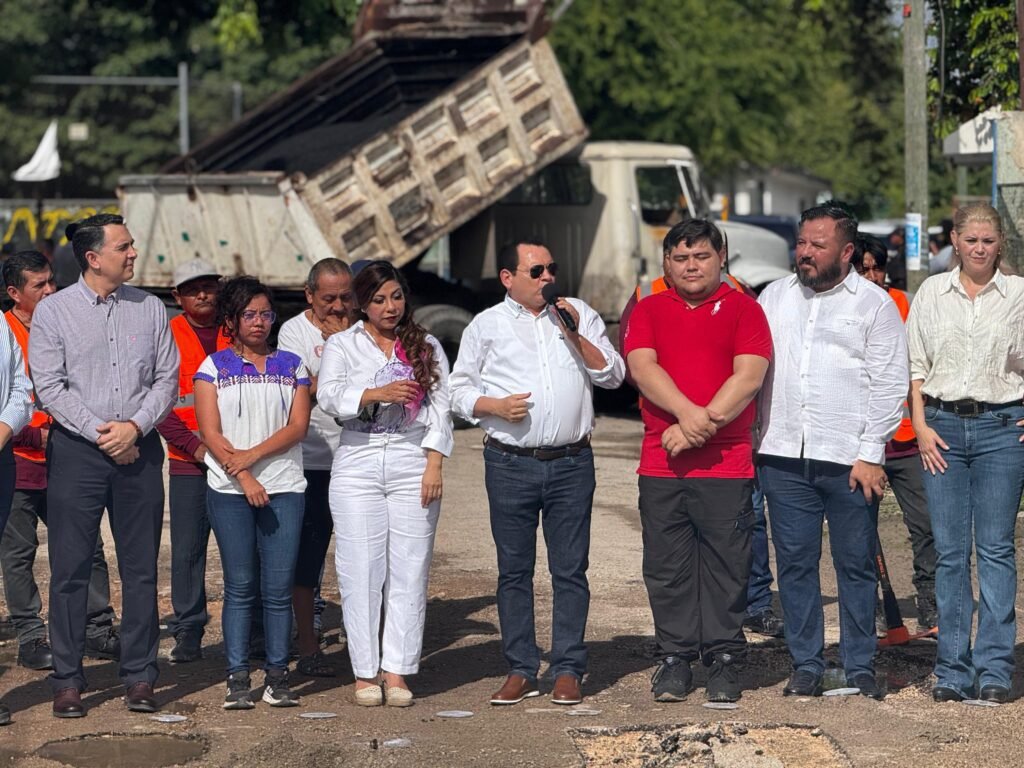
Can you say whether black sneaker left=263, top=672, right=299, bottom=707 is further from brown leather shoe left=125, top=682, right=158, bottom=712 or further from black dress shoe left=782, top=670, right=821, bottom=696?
Answer: black dress shoe left=782, top=670, right=821, bottom=696

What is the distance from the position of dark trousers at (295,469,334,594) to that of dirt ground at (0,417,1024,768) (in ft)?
1.52

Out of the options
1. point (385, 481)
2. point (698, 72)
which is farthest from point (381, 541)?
point (698, 72)

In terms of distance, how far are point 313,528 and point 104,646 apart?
1139mm

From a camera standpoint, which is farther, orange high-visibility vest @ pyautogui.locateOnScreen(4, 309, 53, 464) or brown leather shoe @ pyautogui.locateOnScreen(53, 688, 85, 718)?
orange high-visibility vest @ pyautogui.locateOnScreen(4, 309, 53, 464)

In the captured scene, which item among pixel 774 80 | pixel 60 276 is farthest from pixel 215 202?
pixel 774 80

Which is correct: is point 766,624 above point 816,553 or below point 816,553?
below

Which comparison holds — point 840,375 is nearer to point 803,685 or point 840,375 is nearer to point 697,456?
point 697,456

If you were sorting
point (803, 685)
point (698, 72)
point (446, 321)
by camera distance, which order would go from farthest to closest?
point (698, 72), point (446, 321), point (803, 685)

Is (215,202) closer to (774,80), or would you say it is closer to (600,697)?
(600,697)

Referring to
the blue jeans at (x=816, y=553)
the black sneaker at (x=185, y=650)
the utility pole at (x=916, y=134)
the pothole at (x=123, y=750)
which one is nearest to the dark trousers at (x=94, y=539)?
the pothole at (x=123, y=750)

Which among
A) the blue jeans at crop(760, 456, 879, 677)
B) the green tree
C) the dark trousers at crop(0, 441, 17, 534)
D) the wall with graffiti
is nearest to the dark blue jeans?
the blue jeans at crop(760, 456, 879, 677)

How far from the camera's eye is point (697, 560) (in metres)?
6.94

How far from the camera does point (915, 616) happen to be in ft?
28.2

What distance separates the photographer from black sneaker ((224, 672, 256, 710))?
6820mm
